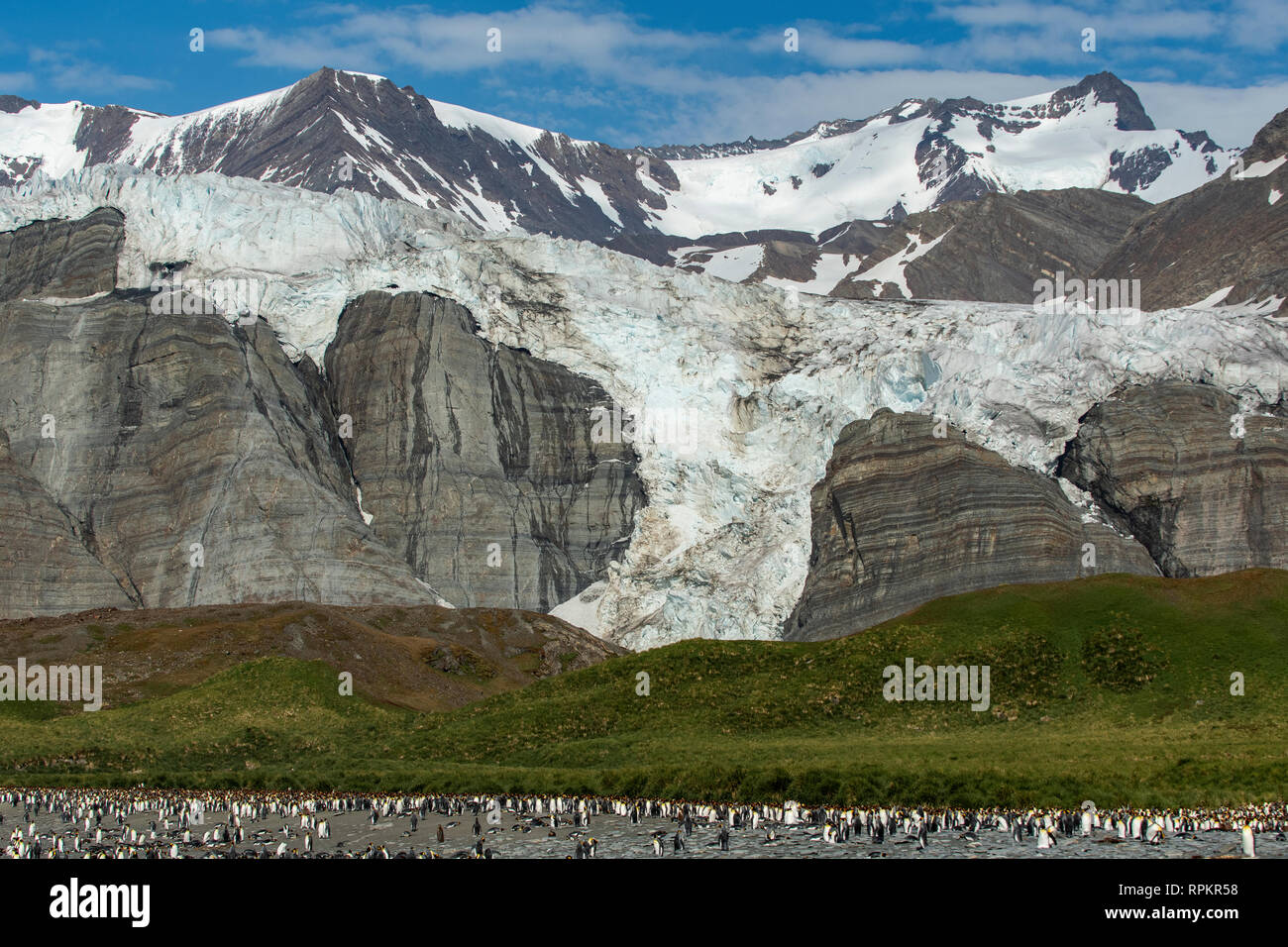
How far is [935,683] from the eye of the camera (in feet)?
225

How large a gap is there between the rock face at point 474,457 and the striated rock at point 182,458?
540 centimetres

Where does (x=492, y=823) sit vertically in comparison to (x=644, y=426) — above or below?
below

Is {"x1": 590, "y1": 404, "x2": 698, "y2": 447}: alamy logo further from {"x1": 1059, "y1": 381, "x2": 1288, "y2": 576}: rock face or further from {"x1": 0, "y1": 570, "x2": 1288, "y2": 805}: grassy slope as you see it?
{"x1": 0, "y1": 570, "x2": 1288, "y2": 805}: grassy slope

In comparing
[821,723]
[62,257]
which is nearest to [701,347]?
[62,257]

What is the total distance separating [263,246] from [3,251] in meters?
27.5

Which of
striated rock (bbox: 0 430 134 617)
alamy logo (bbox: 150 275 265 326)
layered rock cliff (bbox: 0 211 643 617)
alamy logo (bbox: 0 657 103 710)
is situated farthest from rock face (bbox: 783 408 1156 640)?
alamy logo (bbox: 150 275 265 326)

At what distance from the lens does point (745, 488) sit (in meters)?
143

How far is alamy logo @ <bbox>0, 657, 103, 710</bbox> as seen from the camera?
87.5 m

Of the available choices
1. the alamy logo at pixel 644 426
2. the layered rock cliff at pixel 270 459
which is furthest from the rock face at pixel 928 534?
the layered rock cliff at pixel 270 459

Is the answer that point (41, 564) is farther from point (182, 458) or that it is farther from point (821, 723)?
point (821, 723)

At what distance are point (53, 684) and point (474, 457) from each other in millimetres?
60745

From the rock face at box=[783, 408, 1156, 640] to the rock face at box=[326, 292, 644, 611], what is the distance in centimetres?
2307
